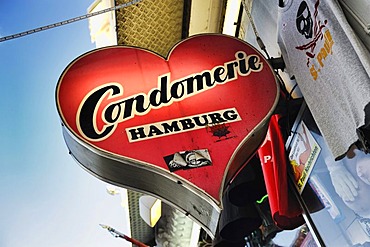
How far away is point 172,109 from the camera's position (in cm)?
201

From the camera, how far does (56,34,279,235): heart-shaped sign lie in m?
1.80

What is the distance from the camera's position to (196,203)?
1.75 metres

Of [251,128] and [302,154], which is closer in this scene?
[251,128]

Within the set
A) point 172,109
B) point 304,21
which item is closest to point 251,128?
point 172,109

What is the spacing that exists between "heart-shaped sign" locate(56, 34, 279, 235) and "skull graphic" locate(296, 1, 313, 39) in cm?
26

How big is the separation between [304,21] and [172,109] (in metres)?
0.75

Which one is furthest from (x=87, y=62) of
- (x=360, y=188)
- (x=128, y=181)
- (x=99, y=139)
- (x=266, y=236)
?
(x=266, y=236)

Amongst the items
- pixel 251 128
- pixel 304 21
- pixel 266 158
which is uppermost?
pixel 304 21

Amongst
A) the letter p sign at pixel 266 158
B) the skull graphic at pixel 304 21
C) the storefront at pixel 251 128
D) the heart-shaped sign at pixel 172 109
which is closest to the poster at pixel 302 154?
the storefront at pixel 251 128

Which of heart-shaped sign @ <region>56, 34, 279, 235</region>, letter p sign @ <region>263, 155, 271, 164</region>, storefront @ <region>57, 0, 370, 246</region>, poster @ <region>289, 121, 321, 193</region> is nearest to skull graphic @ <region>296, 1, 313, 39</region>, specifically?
storefront @ <region>57, 0, 370, 246</region>

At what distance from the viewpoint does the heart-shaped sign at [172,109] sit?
1.80 m

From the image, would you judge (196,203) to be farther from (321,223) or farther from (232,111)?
(321,223)

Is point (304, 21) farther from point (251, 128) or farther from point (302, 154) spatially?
point (302, 154)

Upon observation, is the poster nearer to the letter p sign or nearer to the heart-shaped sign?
the letter p sign
